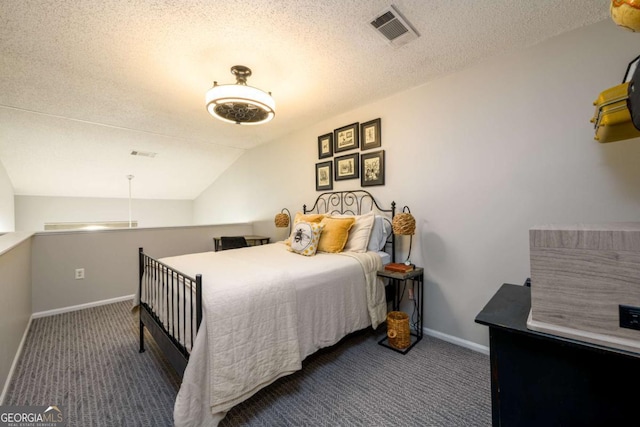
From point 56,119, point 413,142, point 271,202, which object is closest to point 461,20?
point 413,142

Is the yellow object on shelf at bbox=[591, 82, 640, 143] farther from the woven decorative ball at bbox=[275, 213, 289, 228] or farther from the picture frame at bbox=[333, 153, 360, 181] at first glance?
the woven decorative ball at bbox=[275, 213, 289, 228]

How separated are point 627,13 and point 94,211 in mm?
7497

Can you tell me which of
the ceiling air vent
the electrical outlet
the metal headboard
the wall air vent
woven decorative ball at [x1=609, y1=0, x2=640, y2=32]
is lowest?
the electrical outlet

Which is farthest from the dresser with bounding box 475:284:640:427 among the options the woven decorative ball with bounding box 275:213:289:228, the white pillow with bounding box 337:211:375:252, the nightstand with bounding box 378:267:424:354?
the woven decorative ball with bounding box 275:213:289:228

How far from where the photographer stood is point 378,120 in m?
2.69

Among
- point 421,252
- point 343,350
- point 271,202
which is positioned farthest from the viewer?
point 271,202

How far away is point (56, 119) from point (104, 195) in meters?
2.94

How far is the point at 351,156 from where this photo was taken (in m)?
2.95

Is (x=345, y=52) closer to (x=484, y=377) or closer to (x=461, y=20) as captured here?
(x=461, y=20)

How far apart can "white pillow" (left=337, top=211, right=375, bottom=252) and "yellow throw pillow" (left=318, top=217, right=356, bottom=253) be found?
6cm

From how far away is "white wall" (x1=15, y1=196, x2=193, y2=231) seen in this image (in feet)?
16.2

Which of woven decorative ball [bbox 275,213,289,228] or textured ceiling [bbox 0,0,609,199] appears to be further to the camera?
woven decorative ball [bbox 275,213,289,228]

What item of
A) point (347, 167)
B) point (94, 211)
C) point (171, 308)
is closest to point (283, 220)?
point (347, 167)

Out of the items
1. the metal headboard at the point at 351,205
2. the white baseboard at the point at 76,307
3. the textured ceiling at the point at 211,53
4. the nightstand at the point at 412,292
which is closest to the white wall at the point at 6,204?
the textured ceiling at the point at 211,53
